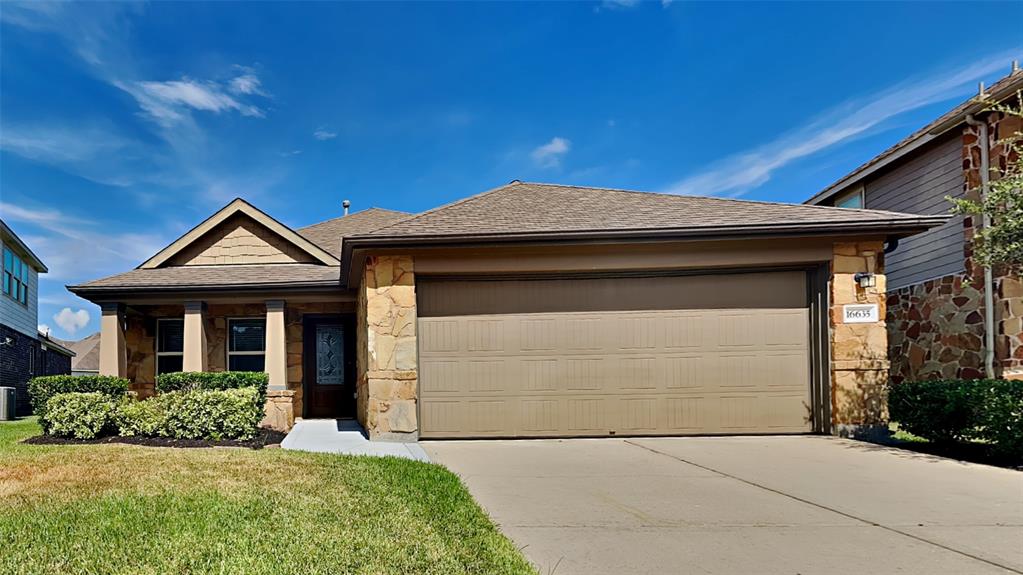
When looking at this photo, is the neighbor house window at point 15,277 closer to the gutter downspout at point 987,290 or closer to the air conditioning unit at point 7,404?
the air conditioning unit at point 7,404

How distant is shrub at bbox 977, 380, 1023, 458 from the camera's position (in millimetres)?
6434

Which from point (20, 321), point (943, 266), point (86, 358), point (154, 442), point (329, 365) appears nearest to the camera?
point (154, 442)

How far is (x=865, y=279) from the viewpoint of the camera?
8703 millimetres

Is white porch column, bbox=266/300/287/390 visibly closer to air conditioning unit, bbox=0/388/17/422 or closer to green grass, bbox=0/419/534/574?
green grass, bbox=0/419/534/574

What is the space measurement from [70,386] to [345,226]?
24.1 ft

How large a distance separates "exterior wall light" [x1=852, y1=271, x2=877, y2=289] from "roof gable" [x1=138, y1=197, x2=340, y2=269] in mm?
9734

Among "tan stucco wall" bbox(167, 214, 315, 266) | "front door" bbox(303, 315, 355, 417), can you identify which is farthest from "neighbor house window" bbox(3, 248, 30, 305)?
"front door" bbox(303, 315, 355, 417)

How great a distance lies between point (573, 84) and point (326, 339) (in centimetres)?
809

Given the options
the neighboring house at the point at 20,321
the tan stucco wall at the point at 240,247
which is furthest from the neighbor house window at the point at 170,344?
the neighboring house at the point at 20,321

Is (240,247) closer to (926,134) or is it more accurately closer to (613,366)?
(613,366)

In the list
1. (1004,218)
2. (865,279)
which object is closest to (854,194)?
(865,279)

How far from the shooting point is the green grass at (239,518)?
3.39 m

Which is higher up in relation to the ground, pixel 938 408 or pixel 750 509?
pixel 938 408

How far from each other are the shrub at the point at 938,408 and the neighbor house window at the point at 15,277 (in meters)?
22.0
